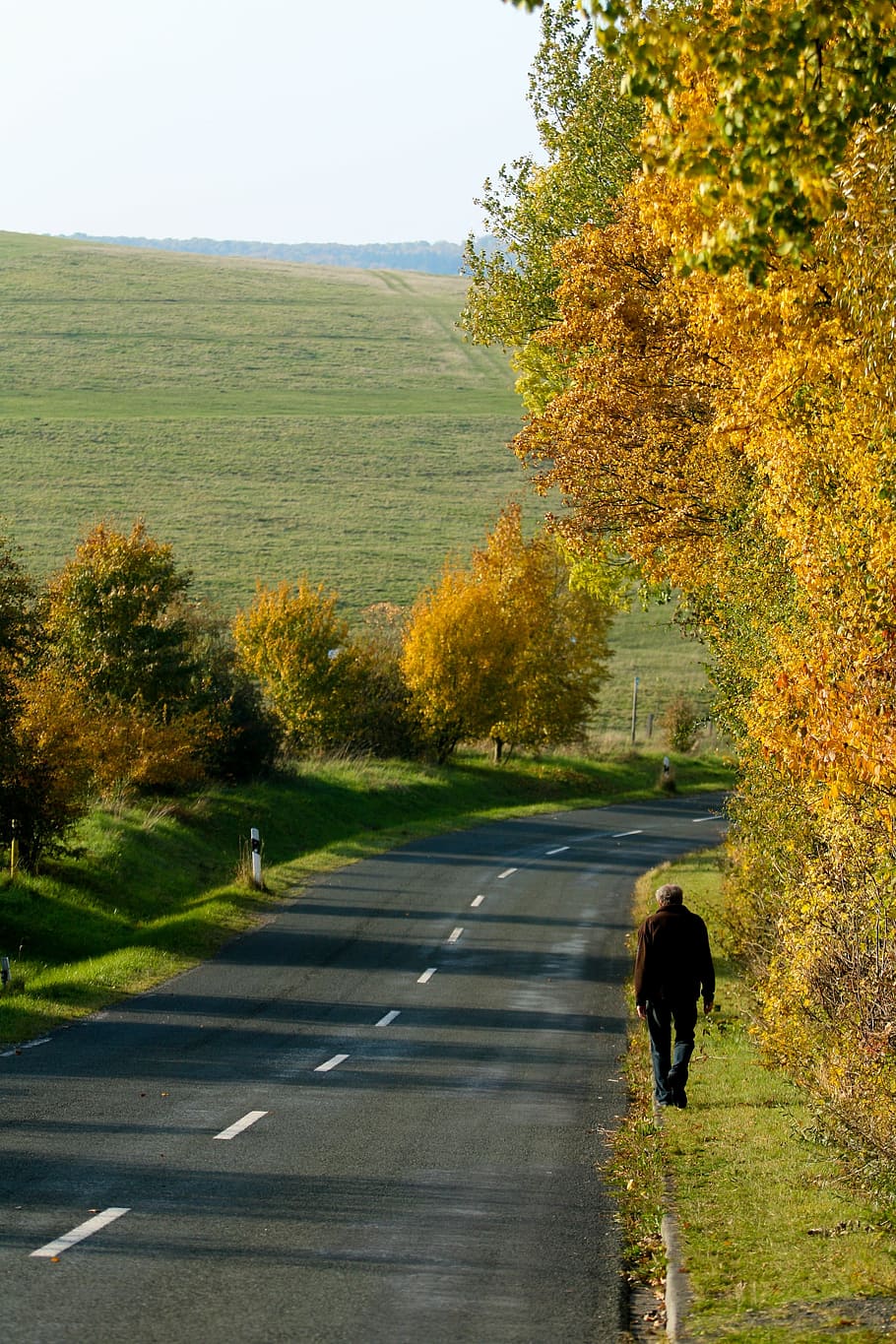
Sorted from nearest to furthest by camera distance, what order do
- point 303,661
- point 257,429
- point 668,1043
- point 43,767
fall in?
point 668,1043 < point 43,767 < point 303,661 < point 257,429

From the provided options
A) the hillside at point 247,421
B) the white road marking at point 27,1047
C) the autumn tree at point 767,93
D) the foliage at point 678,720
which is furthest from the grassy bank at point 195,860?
the hillside at point 247,421

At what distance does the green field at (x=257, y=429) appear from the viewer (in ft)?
244

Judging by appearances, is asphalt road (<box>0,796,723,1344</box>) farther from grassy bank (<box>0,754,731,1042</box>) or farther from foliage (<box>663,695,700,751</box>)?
foliage (<box>663,695,700,751</box>)

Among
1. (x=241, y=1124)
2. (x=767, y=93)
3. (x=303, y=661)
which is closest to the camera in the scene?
(x=767, y=93)

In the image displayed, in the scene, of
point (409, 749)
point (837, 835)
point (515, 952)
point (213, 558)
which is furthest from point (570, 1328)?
point (213, 558)

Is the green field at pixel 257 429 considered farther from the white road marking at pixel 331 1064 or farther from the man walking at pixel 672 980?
the man walking at pixel 672 980

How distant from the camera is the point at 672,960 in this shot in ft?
40.5

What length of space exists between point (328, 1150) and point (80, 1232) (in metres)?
2.83

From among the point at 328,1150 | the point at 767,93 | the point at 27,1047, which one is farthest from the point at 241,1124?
the point at 767,93

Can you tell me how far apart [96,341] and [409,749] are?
66134 mm

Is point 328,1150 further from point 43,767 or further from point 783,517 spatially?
point 43,767

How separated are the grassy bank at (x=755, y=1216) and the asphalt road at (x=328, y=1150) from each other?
394 millimetres

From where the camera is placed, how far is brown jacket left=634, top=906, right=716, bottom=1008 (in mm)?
12328

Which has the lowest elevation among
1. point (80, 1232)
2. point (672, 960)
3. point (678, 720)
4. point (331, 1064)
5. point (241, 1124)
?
point (678, 720)
